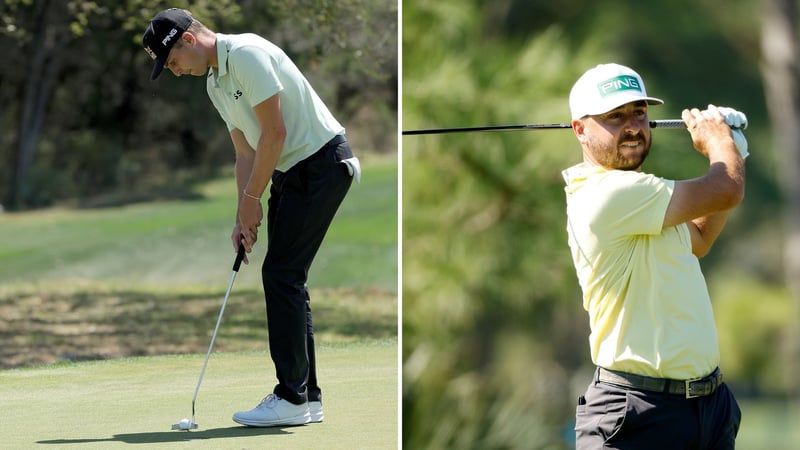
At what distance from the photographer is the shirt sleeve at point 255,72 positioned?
353 centimetres

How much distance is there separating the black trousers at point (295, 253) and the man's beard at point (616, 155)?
1092 millimetres

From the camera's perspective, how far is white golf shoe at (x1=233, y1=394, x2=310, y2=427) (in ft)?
12.0

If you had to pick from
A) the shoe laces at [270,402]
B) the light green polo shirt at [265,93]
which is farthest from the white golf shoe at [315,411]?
the light green polo shirt at [265,93]

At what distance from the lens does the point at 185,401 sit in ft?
13.5

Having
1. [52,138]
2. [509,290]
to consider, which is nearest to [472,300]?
[509,290]

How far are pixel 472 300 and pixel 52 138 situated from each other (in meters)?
12.9

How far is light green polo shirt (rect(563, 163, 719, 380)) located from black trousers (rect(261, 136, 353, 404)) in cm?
112

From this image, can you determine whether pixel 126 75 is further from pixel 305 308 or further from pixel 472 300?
pixel 305 308

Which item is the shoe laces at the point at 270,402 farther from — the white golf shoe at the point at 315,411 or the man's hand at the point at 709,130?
the man's hand at the point at 709,130

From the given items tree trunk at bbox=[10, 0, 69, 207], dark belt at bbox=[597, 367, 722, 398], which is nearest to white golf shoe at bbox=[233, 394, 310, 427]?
dark belt at bbox=[597, 367, 722, 398]

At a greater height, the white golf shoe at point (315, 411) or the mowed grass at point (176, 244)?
the mowed grass at point (176, 244)

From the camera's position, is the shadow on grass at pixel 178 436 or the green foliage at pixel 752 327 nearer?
the shadow on grass at pixel 178 436

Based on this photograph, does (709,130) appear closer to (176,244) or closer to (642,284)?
(642,284)

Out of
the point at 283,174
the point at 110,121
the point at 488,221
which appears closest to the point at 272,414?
the point at 283,174
